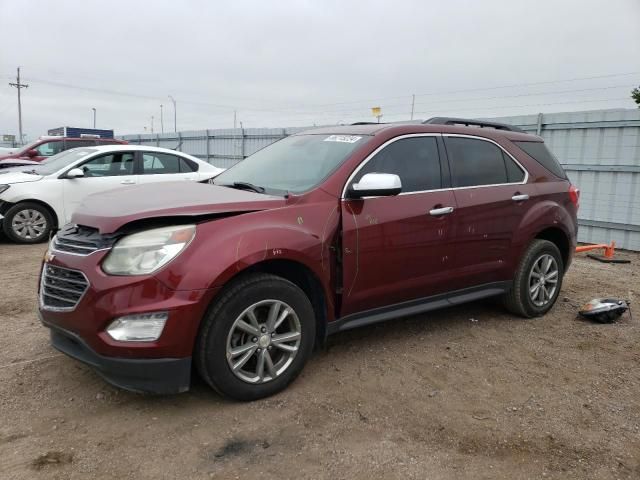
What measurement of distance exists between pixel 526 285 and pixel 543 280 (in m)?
0.28

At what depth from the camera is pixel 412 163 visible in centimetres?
392

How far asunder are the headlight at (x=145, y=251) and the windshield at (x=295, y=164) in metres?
0.92

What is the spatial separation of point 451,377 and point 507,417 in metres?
0.56

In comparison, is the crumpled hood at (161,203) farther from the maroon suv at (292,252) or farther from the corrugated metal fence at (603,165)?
the corrugated metal fence at (603,165)

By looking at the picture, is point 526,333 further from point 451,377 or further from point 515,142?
point 515,142

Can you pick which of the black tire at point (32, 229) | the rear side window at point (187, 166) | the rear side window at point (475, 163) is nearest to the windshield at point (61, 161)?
the black tire at point (32, 229)

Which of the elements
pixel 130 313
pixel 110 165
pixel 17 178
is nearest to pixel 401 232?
pixel 130 313

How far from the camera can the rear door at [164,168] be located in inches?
333

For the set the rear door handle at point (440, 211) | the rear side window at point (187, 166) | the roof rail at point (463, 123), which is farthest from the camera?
the rear side window at point (187, 166)

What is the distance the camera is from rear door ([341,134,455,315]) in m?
3.47

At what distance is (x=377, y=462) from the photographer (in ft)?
8.50

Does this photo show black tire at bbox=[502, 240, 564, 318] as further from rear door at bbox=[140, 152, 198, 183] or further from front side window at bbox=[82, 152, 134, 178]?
front side window at bbox=[82, 152, 134, 178]

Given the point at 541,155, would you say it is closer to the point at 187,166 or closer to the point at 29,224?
the point at 187,166

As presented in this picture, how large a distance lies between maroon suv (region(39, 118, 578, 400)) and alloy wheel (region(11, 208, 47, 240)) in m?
4.96
